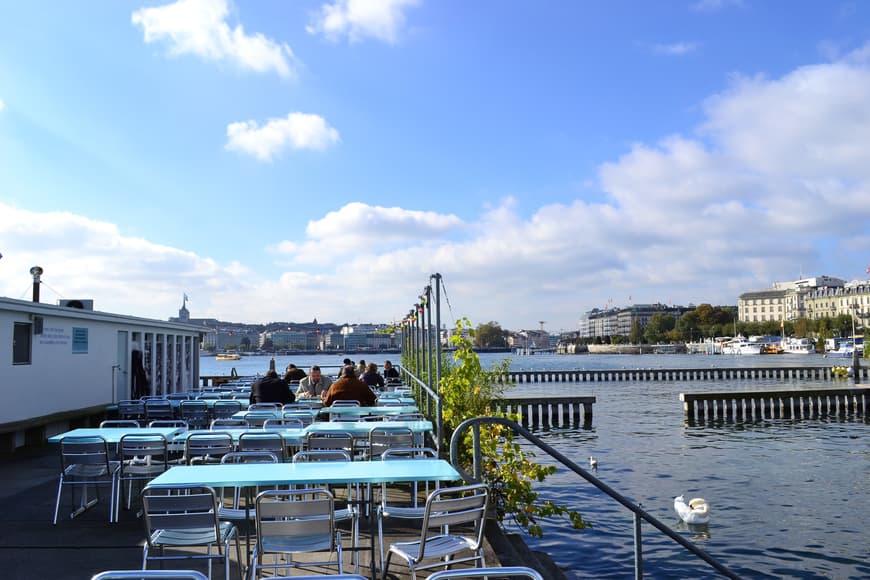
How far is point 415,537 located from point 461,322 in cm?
471

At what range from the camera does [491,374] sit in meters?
10.8

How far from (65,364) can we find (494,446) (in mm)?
9688

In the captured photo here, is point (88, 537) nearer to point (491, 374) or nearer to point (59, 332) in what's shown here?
point (491, 374)

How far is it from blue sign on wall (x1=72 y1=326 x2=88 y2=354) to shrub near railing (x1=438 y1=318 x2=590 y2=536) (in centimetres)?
813

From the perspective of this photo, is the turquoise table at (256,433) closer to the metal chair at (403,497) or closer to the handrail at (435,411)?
the metal chair at (403,497)

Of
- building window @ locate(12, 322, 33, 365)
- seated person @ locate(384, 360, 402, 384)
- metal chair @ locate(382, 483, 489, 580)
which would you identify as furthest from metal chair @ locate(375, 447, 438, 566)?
seated person @ locate(384, 360, 402, 384)

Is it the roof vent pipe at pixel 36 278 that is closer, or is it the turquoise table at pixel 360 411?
A: the turquoise table at pixel 360 411

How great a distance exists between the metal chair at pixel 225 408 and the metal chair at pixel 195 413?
7.1 inches

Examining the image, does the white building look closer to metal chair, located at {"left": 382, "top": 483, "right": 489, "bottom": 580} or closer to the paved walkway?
the paved walkway

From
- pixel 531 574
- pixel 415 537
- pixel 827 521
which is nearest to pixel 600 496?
pixel 827 521

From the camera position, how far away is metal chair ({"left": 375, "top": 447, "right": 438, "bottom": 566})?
5295mm

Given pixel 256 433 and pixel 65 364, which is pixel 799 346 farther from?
pixel 256 433

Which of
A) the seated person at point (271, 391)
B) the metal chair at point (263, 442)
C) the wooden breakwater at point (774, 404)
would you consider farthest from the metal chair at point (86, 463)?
the wooden breakwater at point (774, 404)

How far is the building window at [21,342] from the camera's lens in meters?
12.5
